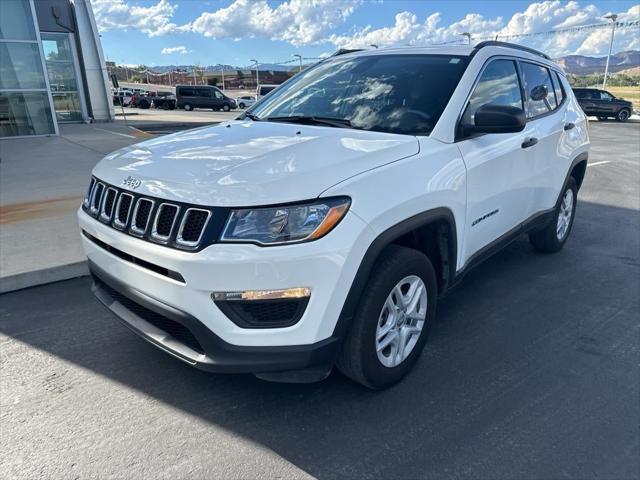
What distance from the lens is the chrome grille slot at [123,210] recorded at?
8.20 feet

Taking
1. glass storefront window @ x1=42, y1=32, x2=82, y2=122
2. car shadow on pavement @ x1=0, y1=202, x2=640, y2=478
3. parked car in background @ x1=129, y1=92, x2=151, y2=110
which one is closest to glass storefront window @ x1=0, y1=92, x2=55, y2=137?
glass storefront window @ x1=42, y1=32, x2=82, y2=122

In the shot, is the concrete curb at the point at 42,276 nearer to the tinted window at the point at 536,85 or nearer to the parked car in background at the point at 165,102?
the tinted window at the point at 536,85

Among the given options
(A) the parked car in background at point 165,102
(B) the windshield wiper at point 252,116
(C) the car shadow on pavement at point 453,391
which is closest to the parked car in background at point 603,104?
(C) the car shadow on pavement at point 453,391

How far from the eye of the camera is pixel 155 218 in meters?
2.30

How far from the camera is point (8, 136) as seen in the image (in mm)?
14266

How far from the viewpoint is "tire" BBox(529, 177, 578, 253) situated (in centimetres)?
490

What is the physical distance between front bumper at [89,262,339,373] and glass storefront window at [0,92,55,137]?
14.6m

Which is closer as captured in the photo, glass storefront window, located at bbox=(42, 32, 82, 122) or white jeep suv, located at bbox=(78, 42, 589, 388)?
white jeep suv, located at bbox=(78, 42, 589, 388)

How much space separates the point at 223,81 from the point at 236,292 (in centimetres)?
8997

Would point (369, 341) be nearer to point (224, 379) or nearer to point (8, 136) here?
point (224, 379)

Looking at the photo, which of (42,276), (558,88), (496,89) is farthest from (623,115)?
(42,276)

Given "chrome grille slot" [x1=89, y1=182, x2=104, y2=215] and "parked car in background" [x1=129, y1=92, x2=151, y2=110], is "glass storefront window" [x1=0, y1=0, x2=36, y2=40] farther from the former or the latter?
"parked car in background" [x1=129, y1=92, x2=151, y2=110]

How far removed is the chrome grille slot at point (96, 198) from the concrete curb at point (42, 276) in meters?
1.80

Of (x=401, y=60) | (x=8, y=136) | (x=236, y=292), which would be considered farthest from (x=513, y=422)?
(x=8, y=136)
